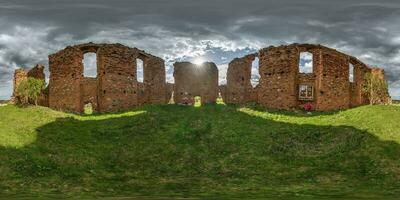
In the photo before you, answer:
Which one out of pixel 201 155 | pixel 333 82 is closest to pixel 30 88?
pixel 201 155

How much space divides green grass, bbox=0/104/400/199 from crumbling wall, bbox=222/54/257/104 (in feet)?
41.3

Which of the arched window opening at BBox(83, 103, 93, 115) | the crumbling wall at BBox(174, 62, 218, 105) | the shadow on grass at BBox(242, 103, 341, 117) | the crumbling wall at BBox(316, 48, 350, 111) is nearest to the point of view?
the shadow on grass at BBox(242, 103, 341, 117)

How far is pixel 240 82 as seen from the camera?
45812 millimetres

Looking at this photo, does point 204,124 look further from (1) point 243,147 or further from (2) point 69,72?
(2) point 69,72

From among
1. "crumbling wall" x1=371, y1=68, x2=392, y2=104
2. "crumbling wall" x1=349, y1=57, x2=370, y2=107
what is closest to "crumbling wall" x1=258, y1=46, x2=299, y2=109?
"crumbling wall" x1=349, y1=57, x2=370, y2=107

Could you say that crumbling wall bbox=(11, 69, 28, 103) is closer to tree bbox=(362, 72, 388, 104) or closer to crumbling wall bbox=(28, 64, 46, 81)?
crumbling wall bbox=(28, 64, 46, 81)

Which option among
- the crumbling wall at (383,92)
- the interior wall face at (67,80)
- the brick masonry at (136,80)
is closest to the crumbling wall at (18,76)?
the brick masonry at (136,80)

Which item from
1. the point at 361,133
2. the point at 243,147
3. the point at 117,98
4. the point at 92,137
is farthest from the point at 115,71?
the point at 361,133

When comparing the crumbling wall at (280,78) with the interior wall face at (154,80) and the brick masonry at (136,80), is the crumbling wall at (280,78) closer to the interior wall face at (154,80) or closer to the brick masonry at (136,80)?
the brick masonry at (136,80)

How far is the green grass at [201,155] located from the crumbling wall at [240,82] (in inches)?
495

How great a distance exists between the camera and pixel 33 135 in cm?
Answer: 2430

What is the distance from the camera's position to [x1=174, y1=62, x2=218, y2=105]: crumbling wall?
4797 centimetres

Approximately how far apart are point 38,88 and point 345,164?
24.4 meters

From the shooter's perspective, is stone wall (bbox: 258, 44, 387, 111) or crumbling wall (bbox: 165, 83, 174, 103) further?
crumbling wall (bbox: 165, 83, 174, 103)
